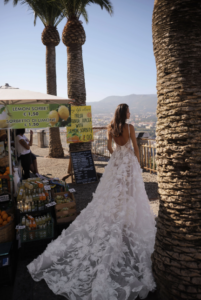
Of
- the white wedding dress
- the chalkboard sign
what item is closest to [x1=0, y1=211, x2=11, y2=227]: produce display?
the white wedding dress

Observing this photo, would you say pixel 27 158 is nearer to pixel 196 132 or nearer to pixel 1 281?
pixel 1 281

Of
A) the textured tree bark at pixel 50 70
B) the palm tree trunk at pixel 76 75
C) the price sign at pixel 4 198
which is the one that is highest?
the textured tree bark at pixel 50 70

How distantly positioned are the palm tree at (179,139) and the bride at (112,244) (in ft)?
1.77

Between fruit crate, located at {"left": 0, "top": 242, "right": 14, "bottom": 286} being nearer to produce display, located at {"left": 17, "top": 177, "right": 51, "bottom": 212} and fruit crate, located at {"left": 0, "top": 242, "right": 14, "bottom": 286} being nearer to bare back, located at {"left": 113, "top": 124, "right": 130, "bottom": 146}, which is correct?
produce display, located at {"left": 17, "top": 177, "right": 51, "bottom": 212}

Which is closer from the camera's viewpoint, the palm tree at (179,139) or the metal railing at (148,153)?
the palm tree at (179,139)

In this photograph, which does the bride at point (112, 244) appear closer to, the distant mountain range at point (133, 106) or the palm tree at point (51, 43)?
the palm tree at point (51, 43)

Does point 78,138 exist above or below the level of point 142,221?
above

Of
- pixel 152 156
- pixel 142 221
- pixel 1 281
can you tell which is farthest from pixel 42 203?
pixel 152 156

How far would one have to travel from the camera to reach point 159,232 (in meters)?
2.38

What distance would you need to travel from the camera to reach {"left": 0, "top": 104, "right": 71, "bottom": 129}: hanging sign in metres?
3.84

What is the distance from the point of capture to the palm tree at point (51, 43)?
11.4 meters

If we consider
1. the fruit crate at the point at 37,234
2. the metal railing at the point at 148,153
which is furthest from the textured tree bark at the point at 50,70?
the fruit crate at the point at 37,234

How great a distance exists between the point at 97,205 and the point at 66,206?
2.46 ft

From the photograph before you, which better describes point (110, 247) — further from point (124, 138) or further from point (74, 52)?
point (74, 52)
